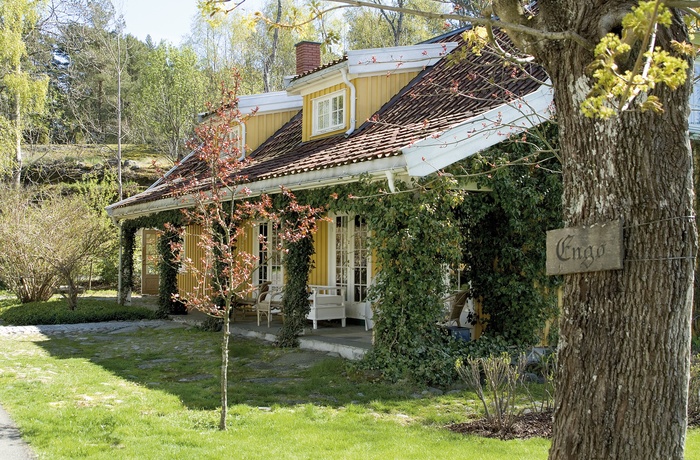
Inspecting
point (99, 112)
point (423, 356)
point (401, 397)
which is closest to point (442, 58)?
point (423, 356)

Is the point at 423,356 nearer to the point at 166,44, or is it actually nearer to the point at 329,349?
the point at 329,349

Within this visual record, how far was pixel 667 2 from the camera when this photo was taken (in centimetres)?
312

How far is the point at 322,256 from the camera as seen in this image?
14.3 m

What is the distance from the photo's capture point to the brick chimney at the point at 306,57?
17734 millimetres

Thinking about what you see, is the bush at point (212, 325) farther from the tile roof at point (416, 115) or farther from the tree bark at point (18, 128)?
the tree bark at point (18, 128)

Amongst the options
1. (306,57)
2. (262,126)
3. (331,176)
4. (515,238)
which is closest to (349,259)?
(331,176)

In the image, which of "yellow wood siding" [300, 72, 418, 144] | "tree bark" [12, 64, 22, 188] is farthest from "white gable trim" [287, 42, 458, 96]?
"tree bark" [12, 64, 22, 188]

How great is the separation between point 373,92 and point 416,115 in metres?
2.05

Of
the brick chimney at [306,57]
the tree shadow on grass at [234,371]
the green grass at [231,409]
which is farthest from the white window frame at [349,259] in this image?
the brick chimney at [306,57]

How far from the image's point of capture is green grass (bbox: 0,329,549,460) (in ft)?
19.4

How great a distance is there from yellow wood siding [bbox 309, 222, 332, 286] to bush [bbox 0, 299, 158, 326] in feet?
15.0

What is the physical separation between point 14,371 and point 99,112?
35.6 m

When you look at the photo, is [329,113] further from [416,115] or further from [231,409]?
[231,409]

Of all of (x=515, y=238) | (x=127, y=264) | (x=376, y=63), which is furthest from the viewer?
(x=127, y=264)
